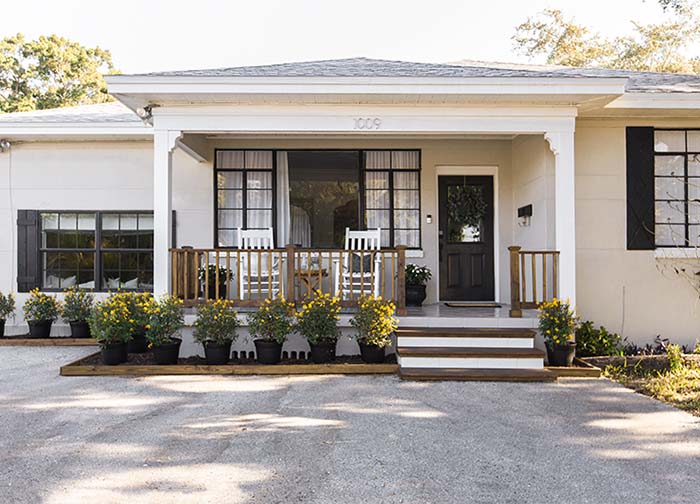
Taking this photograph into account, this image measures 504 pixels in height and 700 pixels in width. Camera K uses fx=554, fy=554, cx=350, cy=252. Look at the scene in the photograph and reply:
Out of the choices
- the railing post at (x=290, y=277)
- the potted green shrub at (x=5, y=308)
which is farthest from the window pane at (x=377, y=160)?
the potted green shrub at (x=5, y=308)

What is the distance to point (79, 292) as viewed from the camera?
714 centimetres

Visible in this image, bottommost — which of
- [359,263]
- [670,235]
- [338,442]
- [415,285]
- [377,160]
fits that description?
[338,442]

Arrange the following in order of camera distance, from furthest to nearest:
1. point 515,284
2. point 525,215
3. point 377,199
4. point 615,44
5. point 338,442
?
point 615,44 < point 377,199 < point 525,215 < point 515,284 < point 338,442

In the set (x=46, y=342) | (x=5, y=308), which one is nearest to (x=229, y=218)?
(x=46, y=342)

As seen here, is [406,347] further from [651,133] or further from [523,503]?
[651,133]

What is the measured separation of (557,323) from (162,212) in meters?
4.14

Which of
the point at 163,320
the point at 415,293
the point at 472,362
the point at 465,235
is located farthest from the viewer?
the point at 465,235

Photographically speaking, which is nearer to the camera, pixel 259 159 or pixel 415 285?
pixel 415 285

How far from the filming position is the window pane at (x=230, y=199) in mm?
7555

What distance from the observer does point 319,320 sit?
5.42m

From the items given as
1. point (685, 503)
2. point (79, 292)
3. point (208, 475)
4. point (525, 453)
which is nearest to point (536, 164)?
point (525, 453)

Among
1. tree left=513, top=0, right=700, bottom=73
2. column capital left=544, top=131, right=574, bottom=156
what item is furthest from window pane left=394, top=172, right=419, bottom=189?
tree left=513, top=0, right=700, bottom=73

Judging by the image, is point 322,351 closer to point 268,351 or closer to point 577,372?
point 268,351

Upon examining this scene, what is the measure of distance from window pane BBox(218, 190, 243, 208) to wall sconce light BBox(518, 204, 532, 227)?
3.74m
